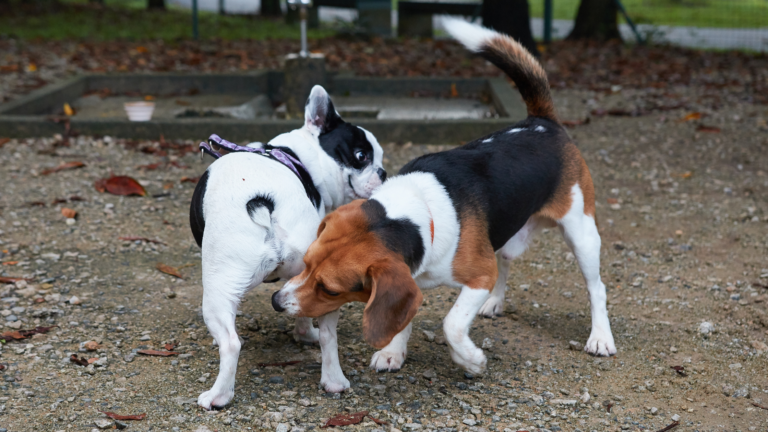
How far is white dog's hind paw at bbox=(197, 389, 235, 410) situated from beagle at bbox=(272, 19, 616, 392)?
1.60 feet

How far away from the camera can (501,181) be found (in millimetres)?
3629

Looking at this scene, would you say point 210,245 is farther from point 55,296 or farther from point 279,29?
point 279,29

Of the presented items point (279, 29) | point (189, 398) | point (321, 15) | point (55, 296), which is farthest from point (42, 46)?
point (189, 398)

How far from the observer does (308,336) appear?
12.9 feet

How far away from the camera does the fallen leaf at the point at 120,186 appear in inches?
243

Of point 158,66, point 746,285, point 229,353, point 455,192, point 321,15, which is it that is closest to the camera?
point 229,353

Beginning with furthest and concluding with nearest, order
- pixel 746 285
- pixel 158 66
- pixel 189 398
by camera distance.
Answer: pixel 158 66, pixel 746 285, pixel 189 398

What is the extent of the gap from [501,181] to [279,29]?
48.1 feet

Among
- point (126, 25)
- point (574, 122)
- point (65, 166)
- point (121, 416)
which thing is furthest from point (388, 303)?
point (126, 25)

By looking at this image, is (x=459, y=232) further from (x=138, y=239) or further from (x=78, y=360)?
(x=138, y=239)

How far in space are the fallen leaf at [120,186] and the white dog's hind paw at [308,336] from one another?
292cm

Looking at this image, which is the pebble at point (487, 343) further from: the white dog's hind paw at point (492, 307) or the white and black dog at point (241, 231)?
the white and black dog at point (241, 231)

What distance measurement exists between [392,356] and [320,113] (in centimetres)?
140

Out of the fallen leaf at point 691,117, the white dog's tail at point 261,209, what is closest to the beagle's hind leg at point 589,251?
the white dog's tail at point 261,209
